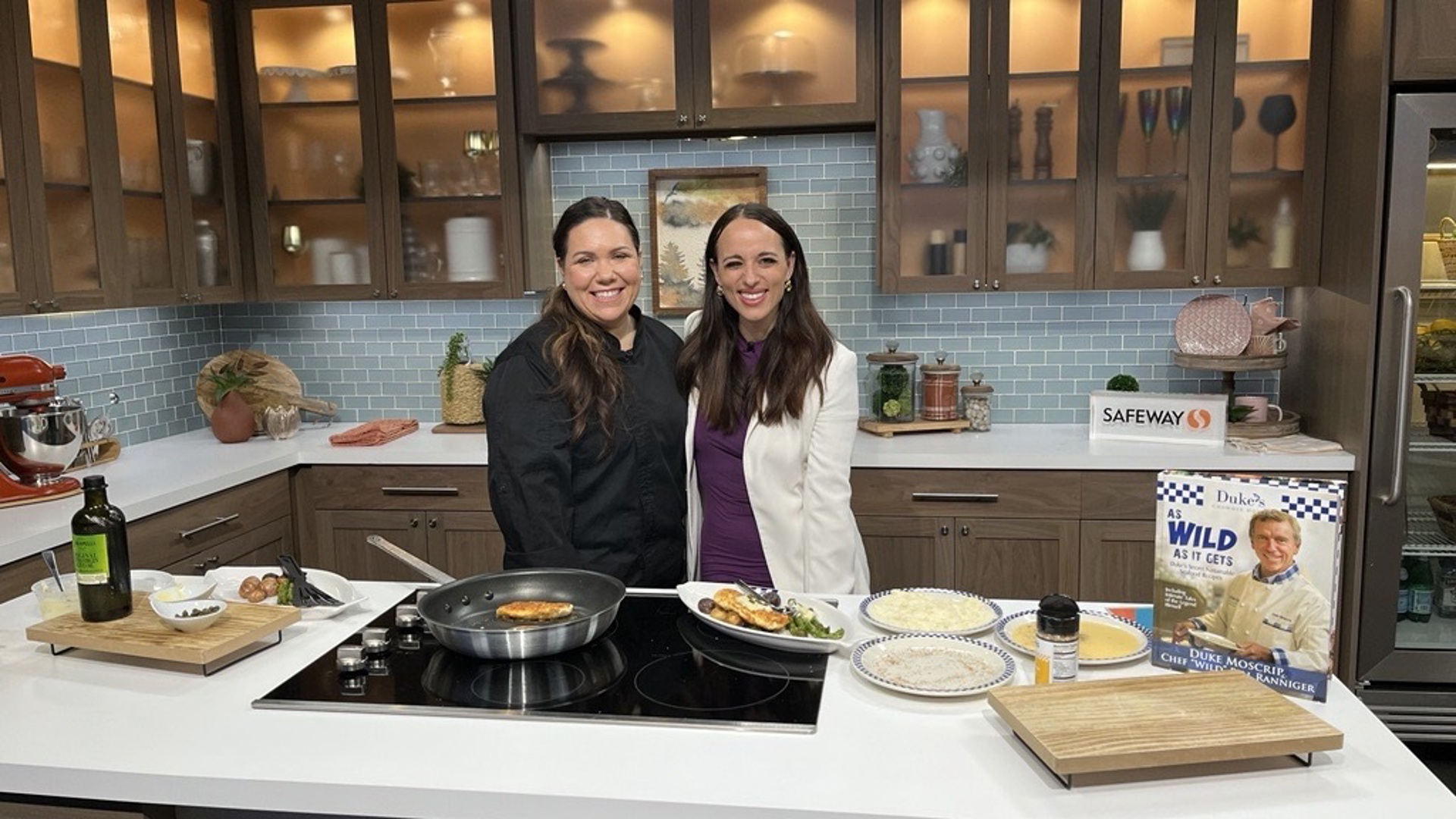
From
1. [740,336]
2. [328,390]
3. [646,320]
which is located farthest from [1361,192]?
[328,390]

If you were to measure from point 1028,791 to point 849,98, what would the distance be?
2.94 metres

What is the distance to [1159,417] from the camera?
3676 mm

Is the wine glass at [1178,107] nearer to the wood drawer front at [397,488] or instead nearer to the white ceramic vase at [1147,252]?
the white ceramic vase at [1147,252]

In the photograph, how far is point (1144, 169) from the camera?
12.3 feet

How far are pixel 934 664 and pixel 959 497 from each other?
1950 millimetres

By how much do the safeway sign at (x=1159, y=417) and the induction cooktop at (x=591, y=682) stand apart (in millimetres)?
2321

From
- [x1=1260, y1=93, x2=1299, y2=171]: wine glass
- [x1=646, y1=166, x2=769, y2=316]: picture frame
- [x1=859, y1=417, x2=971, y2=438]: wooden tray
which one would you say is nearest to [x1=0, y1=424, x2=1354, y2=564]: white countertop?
[x1=859, y1=417, x2=971, y2=438]: wooden tray

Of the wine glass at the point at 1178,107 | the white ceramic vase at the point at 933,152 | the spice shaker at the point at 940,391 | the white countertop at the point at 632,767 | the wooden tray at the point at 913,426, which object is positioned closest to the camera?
the white countertop at the point at 632,767

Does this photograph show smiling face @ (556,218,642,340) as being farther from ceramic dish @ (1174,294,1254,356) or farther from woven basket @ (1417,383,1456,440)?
woven basket @ (1417,383,1456,440)

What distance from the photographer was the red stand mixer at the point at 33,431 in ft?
9.87

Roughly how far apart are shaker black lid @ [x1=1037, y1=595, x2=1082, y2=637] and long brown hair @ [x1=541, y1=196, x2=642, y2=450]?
3.74 feet

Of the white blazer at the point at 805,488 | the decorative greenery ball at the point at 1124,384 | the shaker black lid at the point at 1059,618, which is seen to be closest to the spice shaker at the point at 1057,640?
the shaker black lid at the point at 1059,618

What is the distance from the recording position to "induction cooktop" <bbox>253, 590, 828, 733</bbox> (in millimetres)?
1592

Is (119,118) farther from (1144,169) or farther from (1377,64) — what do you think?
(1377,64)
